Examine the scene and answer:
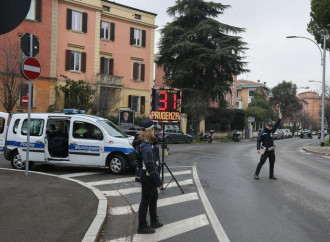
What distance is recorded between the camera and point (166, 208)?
23.5ft

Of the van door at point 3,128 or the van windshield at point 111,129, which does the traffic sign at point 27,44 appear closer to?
the van windshield at point 111,129

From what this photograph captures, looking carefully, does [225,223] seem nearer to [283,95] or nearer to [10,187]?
[10,187]

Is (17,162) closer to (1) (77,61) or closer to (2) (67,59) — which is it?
(2) (67,59)

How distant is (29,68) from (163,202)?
4658 mm

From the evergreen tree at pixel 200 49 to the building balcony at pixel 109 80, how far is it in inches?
266

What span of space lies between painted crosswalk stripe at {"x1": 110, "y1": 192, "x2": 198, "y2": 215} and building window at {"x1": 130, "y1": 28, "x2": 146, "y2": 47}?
98.6 feet

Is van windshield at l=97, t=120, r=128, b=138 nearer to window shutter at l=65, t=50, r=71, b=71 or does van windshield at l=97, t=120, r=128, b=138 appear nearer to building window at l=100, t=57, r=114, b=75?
window shutter at l=65, t=50, r=71, b=71

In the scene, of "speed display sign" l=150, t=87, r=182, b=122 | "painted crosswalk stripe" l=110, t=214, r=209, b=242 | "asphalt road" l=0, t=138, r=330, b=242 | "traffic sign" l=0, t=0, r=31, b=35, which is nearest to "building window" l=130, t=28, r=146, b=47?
"asphalt road" l=0, t=138, r=330, b=242

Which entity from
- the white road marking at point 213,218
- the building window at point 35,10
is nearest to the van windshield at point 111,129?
the white road marking at point 213,218

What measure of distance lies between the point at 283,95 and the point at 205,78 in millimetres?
42494

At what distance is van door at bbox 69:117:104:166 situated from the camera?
11164 mm

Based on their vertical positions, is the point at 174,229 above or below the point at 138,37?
below

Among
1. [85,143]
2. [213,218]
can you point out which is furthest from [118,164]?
[213,218]

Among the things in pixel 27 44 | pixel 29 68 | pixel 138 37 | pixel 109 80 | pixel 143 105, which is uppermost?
pixel 138 37
